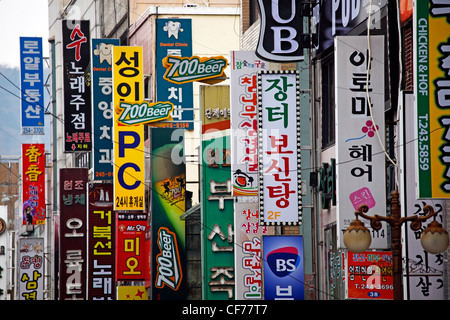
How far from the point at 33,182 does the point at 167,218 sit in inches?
1222

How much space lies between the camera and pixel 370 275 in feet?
69.4

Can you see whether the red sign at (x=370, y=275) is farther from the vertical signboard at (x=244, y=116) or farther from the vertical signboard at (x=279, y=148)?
the vertical signboard at (x=244, y=116)

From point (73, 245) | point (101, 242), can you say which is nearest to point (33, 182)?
point (73, 245)

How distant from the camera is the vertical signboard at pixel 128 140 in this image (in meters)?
38.5

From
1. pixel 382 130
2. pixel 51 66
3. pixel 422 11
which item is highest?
pixel 51 66

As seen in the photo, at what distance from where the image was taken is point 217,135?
32094 mm

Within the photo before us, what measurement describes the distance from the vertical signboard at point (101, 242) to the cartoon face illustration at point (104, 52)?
5547 mm

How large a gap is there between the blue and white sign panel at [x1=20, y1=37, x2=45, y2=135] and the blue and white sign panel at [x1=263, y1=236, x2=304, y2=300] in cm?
3761

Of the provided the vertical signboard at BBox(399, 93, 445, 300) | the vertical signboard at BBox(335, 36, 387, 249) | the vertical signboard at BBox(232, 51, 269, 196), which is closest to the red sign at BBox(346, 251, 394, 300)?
the vertical signboard at BBox(335, 36, 387, 249)

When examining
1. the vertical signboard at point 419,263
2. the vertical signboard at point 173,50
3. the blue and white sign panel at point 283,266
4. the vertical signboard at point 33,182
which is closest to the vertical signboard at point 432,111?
the vertical signboard at point 419,263

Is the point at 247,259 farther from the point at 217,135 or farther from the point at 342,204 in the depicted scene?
the point at 342,204

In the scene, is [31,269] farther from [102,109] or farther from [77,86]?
[102,109]

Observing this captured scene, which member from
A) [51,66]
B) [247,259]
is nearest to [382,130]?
[247,259]
